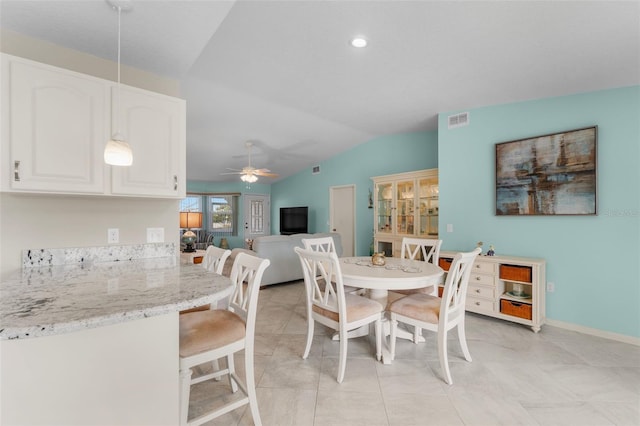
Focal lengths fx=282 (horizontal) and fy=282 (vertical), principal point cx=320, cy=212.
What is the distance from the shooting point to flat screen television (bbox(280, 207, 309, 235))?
7.29 meters

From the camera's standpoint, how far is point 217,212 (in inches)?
340

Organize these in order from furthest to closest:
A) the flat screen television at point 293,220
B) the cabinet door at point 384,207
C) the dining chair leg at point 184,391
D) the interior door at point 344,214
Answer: the flat screen television at point 293,220 < the interior door at point 344,214 < the cabinet door at point 384,207 < the dining chair leg at point 184,391

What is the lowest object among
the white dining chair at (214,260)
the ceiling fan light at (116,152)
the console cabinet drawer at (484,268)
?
the console cabinet drawer at (484,268)

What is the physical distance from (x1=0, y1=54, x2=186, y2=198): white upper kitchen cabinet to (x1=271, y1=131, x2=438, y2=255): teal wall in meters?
4.14

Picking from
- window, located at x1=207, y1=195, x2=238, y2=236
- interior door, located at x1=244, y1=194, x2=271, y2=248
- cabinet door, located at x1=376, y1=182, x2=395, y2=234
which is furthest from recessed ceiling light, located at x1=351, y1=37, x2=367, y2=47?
window, located at x1=207, y1=195, x2=238, y2=236

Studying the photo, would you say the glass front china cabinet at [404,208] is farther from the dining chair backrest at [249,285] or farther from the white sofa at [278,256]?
the dining chair backrest at [249,285]

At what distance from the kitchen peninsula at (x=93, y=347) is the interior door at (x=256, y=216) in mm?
7280

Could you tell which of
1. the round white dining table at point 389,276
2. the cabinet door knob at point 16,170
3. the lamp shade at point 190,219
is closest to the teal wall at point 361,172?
the lamp shade at point 190,219

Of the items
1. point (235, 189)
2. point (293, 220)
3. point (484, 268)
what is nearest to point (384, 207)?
point (484, 268)

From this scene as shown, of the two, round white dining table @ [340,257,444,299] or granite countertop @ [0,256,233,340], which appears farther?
round white dining table @ [340,257,444,299]

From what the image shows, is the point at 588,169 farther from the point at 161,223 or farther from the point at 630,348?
the point at 161,223

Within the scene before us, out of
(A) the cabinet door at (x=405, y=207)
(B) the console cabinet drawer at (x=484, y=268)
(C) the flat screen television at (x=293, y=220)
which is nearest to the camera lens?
(B) the console cabinet drawer at (x=484, y=268)

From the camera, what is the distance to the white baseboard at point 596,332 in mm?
2621

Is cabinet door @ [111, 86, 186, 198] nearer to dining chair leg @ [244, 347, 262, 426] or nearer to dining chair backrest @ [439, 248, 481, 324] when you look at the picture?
dining chair leg @ [244, 347, 262, 426]
